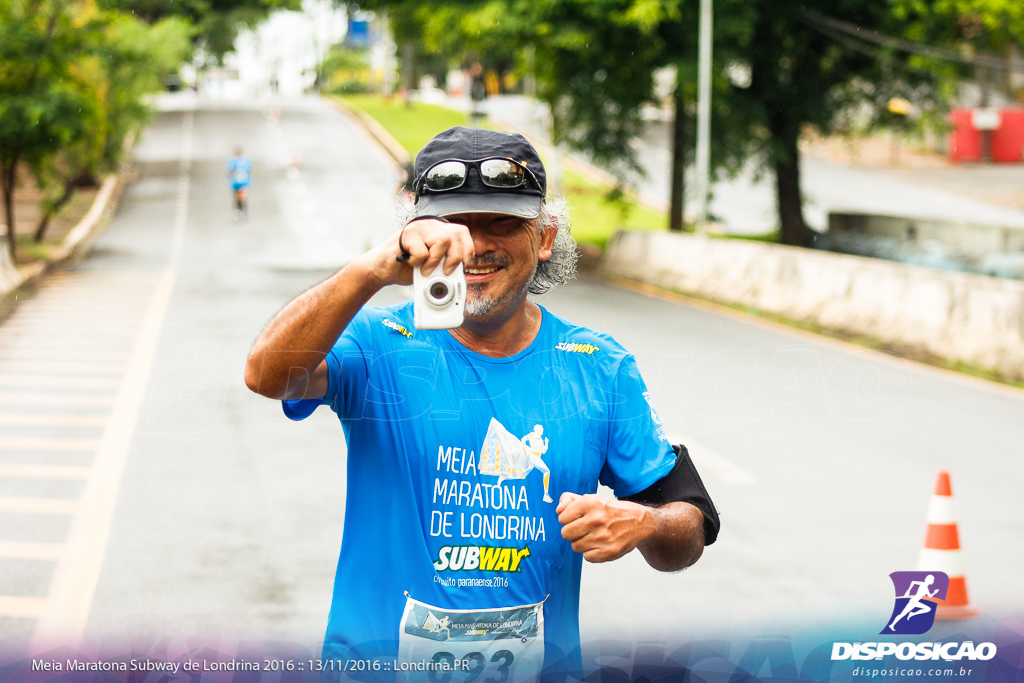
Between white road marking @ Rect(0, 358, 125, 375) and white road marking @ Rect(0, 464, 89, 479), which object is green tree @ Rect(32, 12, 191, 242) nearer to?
white road marking @ Rect(0, 358, 125, 375)

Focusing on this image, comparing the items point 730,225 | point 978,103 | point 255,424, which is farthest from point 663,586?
point 978,103

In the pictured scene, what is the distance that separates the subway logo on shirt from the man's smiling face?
423 millimetres

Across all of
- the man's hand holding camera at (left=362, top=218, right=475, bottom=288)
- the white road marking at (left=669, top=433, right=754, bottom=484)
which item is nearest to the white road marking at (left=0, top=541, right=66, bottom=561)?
the white road marking at (left=669, top=433, right=754, bottom=484)

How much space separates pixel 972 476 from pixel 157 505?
5014mm

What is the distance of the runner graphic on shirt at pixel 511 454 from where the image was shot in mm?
2090

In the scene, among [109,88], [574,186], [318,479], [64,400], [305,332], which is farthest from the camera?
[109,88]

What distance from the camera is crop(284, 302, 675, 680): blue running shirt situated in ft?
6.86

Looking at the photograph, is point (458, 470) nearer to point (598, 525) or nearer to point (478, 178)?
point (598, 525)

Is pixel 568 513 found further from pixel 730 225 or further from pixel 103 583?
pixel 730 225

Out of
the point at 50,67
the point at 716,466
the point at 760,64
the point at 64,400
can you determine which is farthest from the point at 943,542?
the point at 760,64

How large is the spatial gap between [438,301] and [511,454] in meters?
0.48

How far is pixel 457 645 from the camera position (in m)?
2.09

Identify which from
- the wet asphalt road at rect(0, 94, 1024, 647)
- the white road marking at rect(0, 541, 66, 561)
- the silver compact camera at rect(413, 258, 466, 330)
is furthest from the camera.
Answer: the white road marking at rect(0, 541, 66, 561)

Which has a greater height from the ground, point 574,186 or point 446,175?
point 446,175
